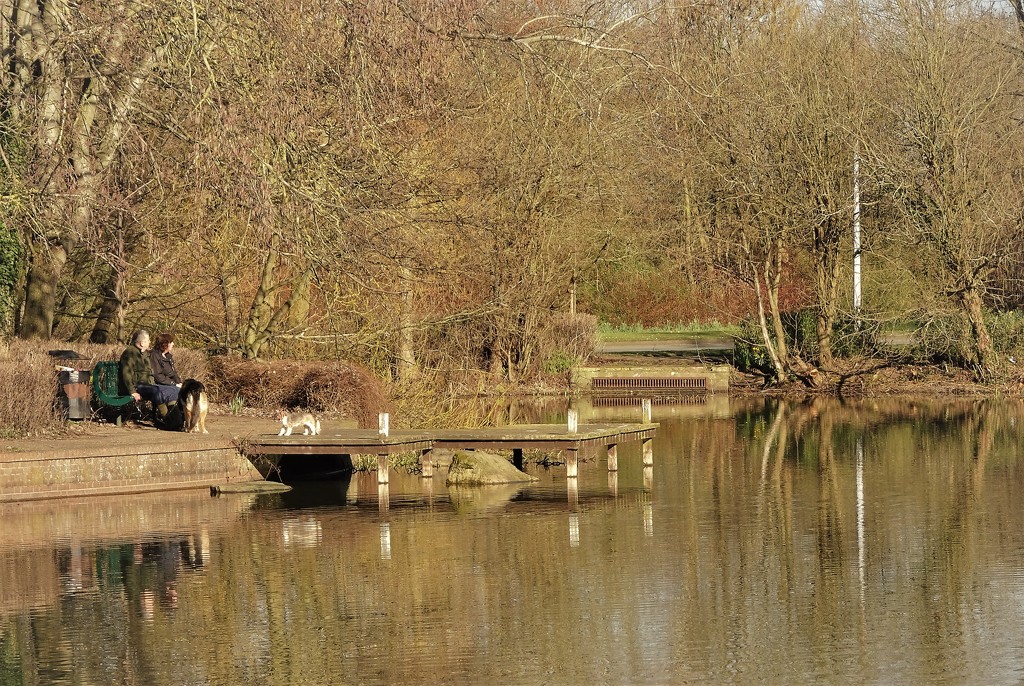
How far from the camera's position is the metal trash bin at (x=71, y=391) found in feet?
64.1

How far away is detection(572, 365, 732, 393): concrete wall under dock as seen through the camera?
37.4 meters

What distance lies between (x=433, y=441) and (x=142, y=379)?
11.6 feet

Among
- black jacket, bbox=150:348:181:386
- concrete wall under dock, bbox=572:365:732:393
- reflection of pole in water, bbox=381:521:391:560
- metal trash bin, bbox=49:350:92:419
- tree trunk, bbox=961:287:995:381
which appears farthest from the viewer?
concrete wall under dock, bbox=572:365:732:393

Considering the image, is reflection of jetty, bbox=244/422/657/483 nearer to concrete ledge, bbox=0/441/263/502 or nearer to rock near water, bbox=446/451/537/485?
rock near water, bbox=446/451/537/485

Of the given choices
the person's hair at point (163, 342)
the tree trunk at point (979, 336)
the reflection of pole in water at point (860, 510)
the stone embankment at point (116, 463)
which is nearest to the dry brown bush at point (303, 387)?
the person's hair at point (163, 342)

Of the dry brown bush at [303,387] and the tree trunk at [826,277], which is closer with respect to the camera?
the dry brown bush at [303,387]

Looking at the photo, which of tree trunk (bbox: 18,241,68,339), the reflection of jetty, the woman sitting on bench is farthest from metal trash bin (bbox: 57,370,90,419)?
tree trunk (bbox: 18,241,68,339)

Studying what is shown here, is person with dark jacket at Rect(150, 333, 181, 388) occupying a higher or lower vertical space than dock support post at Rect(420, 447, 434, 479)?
higher

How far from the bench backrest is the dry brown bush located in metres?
2.66

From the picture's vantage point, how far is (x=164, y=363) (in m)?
20.6

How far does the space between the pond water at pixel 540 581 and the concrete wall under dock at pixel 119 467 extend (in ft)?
1.01

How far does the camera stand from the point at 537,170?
35188 millimetres

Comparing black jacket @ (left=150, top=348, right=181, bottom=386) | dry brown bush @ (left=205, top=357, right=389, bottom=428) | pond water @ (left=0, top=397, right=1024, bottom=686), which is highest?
black jacket @ (left=150, top=348, right=181, bottom=386)

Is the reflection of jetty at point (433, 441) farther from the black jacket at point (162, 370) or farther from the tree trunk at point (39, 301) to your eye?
the tree trunk at point (39, 301)
